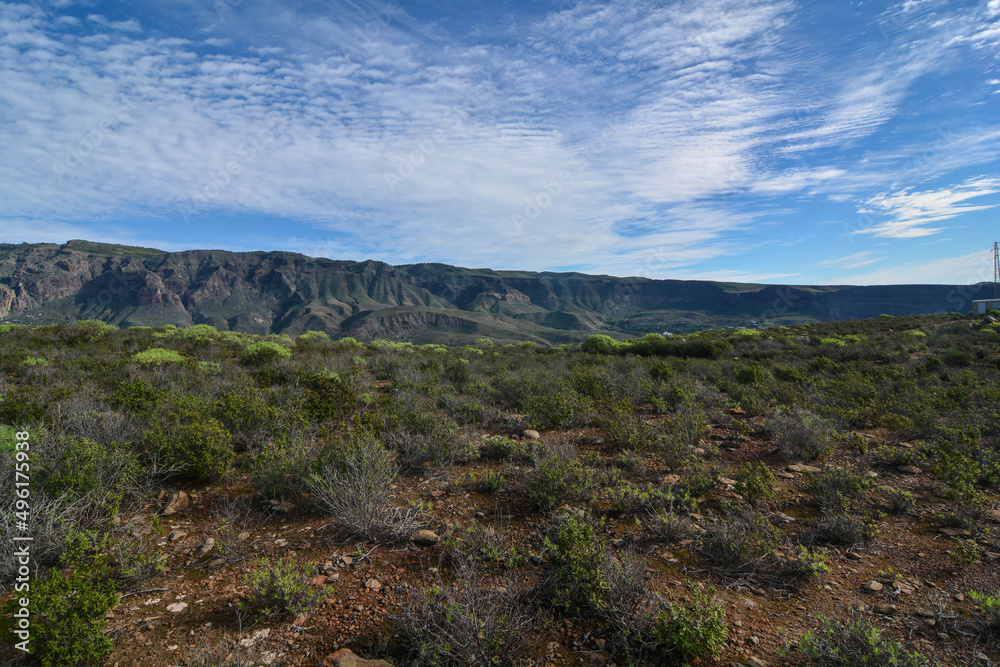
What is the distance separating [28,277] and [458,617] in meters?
237

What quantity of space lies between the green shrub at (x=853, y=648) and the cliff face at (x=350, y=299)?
8330 centimetres

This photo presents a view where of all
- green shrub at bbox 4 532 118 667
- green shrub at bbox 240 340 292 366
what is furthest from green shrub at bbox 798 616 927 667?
green shrub at bbox 240 340 292 366

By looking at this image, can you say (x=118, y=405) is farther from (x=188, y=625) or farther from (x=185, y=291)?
(x=185, y=291)

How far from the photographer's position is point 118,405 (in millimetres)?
5906

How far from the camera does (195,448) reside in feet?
15.1

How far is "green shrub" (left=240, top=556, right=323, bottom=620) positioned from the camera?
273 centimetres

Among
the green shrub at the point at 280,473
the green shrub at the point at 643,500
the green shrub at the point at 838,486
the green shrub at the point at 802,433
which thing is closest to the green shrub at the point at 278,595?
the green shrub at the point at 280,473

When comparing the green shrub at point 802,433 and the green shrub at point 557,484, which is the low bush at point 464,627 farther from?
the green shrub at point 802,433

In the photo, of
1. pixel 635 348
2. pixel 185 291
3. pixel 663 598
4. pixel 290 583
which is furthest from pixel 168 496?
pixel 185 291

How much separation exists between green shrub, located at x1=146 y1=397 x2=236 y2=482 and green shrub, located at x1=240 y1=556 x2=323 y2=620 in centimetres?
220

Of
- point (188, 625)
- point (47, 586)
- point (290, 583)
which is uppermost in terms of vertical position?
point (47, 586)

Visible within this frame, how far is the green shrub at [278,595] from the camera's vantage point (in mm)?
2730

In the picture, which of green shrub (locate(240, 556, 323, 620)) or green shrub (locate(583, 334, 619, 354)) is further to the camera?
green shrub (locate(583, 334, 619, 354))

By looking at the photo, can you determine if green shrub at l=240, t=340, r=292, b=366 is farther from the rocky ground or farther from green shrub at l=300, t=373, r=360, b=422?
the rocky ground
